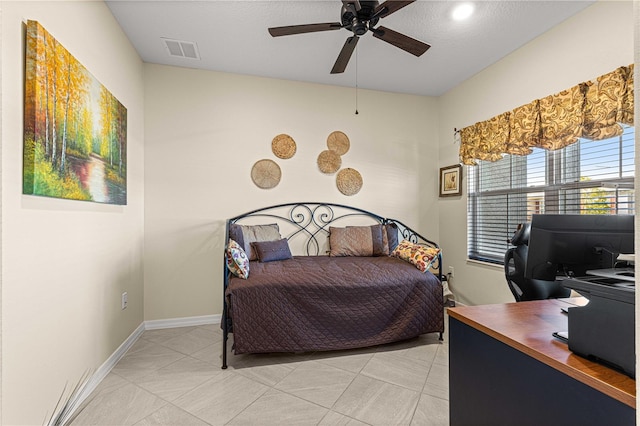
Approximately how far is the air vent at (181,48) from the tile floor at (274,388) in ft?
8.73

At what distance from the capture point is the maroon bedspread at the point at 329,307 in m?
2.25

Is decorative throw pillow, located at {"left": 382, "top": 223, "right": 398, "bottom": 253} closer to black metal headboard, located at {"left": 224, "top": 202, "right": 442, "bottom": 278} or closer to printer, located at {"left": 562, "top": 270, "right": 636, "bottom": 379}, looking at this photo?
black metal headboard, located at {"left": 224, "top": 202, "right": 442, "bottom": 278}

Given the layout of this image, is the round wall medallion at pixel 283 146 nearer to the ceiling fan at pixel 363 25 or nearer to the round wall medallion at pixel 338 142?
the round wall medallion at pixel 338 142

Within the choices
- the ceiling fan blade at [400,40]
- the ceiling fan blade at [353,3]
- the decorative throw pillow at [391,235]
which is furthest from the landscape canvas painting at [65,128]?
the decorative throw pillow at [391,235]

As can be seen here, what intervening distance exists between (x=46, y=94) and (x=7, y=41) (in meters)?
0.24

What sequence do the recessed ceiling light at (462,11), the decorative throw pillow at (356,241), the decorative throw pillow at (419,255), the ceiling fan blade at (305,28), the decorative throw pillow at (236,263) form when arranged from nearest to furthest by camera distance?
the ceiling fan blade at (305,28) < the recessed ceiling light at (462,11) < the decorative throw pillow at (236,263) < the decorative throw pillow at (419,255) < the decorative throw pillow at (356,241)

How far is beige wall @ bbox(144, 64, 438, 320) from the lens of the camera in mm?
3117

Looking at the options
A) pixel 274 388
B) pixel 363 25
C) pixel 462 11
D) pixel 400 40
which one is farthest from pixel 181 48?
pixel 274 388

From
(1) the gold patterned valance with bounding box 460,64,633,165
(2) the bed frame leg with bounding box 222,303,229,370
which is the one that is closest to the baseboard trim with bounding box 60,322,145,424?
(2) the bed frame leg with bounding box 222,303,229,370

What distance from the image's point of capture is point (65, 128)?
1.62 metres

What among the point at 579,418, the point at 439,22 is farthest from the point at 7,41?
the point at 439,22

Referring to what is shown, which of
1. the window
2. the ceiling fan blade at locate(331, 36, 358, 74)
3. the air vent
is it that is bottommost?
the window

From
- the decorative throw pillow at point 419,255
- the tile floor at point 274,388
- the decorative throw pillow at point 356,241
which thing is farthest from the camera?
the decorative throw pillow at point 356,241

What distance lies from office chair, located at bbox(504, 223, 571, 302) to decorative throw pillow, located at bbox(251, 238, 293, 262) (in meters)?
1.90
